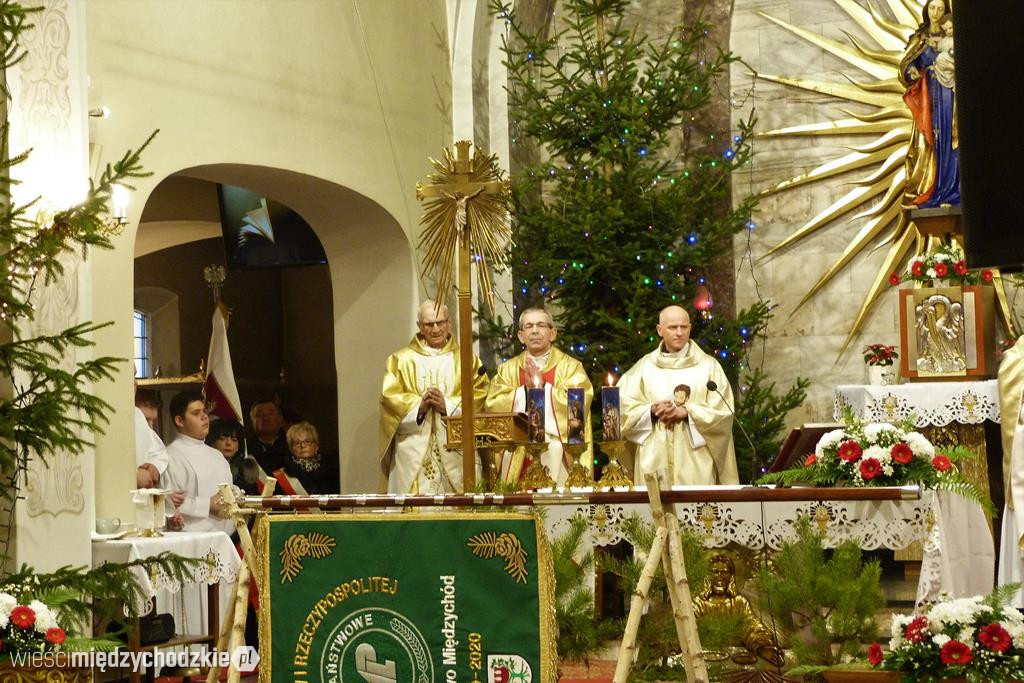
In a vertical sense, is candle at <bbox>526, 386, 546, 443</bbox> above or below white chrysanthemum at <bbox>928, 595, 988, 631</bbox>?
above

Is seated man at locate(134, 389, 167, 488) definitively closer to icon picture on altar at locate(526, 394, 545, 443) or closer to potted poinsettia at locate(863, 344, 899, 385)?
icon picture on altar at locate(526, 394, 545, 443)

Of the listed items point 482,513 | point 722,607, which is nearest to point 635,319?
point 722,607

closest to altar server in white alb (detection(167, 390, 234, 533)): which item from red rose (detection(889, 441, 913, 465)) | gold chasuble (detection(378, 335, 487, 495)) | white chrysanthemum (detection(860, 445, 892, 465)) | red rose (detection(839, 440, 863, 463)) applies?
gold chasuble (detection(378, 335, 487, 495))

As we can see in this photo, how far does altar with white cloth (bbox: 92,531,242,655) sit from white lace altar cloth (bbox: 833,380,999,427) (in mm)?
3706

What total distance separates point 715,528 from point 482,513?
1.84 meters

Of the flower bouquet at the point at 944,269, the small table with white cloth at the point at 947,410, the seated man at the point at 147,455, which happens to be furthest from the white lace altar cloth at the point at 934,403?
the seated man at the point at 147,455

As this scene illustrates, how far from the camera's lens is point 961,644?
443 centimetres

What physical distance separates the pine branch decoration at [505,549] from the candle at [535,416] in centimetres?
204

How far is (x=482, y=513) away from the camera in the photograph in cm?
452

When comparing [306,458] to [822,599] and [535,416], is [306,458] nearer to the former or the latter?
[535,416]

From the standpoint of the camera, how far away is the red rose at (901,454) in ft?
19.9

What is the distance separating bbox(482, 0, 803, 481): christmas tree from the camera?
32.6ft

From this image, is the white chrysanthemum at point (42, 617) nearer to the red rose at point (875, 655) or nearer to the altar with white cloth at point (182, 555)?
the altar with white cloth at point (182, 555)

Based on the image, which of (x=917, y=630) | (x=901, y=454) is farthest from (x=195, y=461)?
(x=917, y=630)
